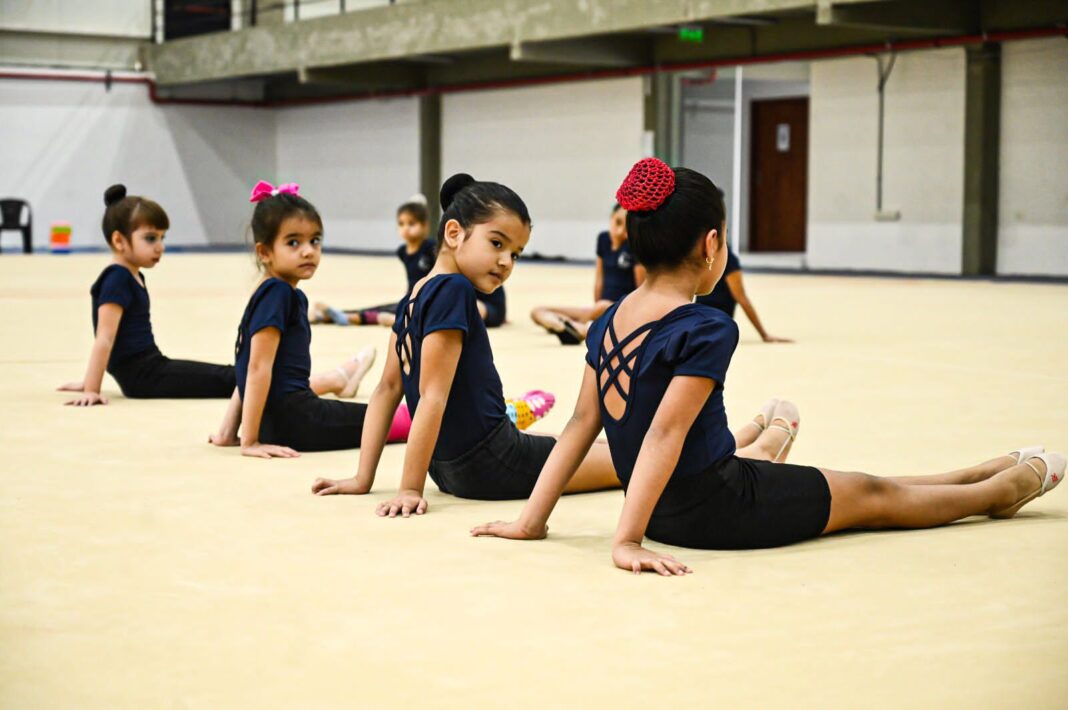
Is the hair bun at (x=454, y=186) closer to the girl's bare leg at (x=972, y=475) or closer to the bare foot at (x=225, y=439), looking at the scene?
the girl's bare leg at (x=972, y=475)

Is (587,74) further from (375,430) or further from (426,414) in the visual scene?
(426,414)

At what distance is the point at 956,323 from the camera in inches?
368

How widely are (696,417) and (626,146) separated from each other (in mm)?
16846

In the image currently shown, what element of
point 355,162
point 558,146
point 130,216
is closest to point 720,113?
point 558,146

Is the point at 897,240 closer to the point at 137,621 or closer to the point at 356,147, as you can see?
the point at 356,147

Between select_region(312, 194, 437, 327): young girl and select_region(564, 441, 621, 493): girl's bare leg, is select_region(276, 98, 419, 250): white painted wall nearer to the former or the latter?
select_region(312, 194, 437, 327): young girl

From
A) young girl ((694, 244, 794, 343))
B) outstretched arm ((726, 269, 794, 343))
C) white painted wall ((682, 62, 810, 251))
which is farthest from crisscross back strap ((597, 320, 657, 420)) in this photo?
white painted wall ((682, 62, 810, 251))

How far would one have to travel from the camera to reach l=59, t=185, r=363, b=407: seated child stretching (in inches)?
207

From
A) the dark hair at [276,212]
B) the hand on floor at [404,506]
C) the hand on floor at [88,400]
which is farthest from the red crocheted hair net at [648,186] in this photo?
the hand on floor at [88,400]

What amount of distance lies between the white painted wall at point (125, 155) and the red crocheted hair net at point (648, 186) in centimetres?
2254

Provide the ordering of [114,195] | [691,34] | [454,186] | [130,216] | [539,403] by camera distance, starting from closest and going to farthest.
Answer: [454,186]
[539,403]
[130,216]
[114,195]
[691,34]

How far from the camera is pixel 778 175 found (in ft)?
69.5

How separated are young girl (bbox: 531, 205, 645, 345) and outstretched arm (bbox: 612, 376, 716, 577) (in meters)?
5.44

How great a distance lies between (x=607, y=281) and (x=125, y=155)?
59.7 ft
